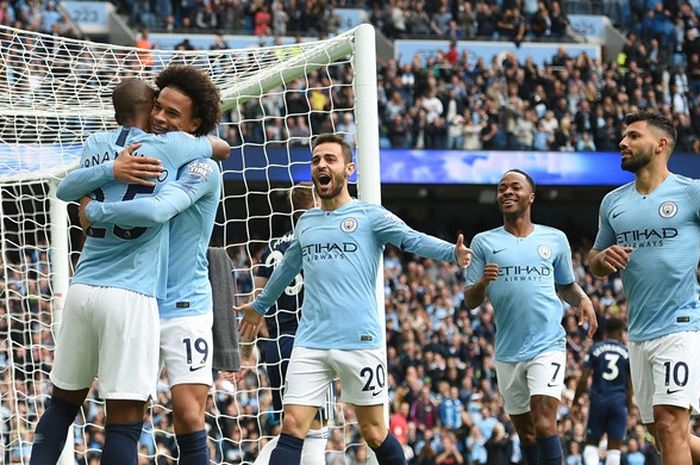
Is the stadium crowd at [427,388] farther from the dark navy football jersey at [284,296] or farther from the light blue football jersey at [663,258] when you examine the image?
the light blue football jersey at [663,258]

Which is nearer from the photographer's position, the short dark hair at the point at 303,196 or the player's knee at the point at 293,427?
the player's knee at the point at 293,427

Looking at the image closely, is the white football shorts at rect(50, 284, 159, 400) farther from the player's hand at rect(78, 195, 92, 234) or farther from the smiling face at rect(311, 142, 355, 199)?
the smiling face at rect(311, 142, 355, 199)

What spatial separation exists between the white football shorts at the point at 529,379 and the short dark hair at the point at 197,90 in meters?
2.77

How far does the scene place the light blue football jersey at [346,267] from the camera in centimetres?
672

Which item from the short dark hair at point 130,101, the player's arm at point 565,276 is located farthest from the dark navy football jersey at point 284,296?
the short dark hair at point 130,101

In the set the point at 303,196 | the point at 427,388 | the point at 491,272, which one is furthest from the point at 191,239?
the point at 427,388

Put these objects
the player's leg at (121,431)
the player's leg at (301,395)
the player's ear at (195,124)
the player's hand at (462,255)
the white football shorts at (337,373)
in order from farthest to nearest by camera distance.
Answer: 1. the white football shorts at (337,373)
2. the player's leg at (301,395)
3. the player's hand at (462,255)
4. the player's ear at (195,124)
5. the player's leg at (121,431)

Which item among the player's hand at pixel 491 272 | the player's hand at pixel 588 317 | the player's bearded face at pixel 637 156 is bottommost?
the player's hand at pixel 588 317

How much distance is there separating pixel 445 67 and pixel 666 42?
634 centimetres

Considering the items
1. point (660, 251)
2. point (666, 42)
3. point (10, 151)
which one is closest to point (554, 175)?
point (666, 42)

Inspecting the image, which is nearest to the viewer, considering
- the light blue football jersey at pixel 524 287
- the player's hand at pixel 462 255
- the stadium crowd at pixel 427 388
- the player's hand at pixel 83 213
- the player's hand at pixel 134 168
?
the player's hand at pixel 134 168

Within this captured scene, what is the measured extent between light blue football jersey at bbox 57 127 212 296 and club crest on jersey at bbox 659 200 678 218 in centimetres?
263

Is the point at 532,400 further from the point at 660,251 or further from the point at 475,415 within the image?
the point at 475,415

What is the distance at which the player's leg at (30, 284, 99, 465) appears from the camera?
550 cm
